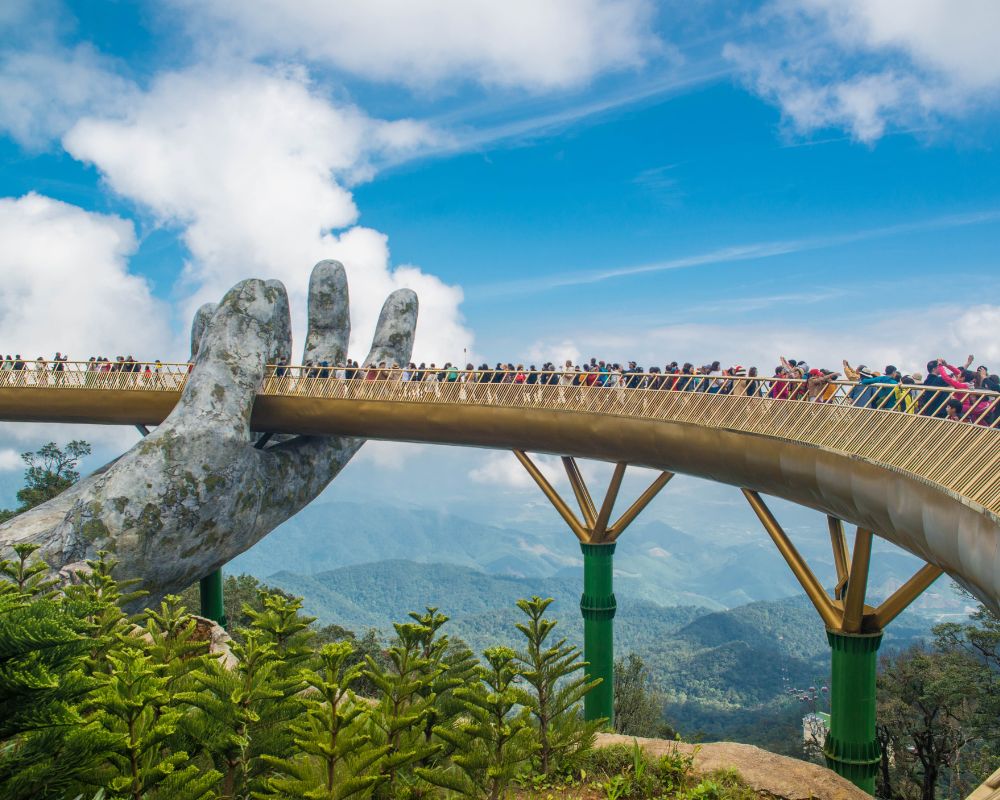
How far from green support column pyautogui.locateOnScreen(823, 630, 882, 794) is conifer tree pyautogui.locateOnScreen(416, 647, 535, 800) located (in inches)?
319

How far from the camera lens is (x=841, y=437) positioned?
44.9 feet

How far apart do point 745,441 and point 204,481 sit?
16322 mm

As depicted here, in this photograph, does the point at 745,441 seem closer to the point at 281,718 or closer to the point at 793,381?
the point at 793,381

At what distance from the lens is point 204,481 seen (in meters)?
24.5

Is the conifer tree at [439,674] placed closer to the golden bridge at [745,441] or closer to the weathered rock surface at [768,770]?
the weathered rock surface at [768,770]

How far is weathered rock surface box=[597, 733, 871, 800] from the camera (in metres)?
11.0

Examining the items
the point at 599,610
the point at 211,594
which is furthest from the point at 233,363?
the point at 599,610

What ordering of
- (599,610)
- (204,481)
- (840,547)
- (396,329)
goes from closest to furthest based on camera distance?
(840,547) < (599,610) < (204,481) < (396,329)

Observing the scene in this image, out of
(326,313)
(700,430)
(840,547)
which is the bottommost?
(840,547)

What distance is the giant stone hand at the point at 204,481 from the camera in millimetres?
22625

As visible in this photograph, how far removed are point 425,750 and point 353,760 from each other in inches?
46.4

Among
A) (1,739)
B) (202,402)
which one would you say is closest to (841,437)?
(1,739)

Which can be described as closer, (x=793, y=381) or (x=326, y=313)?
(x=793, y=381)

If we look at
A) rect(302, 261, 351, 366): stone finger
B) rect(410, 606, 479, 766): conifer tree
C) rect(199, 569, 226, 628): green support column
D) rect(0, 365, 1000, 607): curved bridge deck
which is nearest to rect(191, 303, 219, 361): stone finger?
rect(302, 261, 351, 366): stone finger
